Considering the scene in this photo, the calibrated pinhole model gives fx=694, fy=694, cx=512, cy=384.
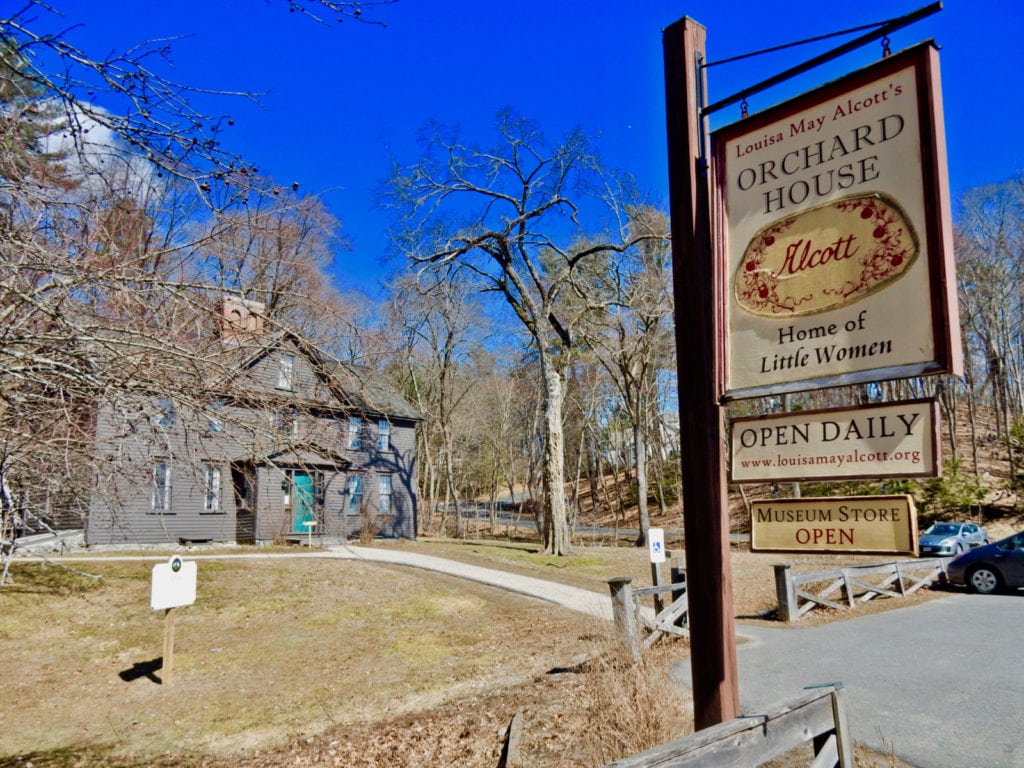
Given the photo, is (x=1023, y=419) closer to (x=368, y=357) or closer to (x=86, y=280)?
(x=368, y=357)

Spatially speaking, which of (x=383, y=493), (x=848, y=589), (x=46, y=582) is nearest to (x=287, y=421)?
(x=848, y=589)

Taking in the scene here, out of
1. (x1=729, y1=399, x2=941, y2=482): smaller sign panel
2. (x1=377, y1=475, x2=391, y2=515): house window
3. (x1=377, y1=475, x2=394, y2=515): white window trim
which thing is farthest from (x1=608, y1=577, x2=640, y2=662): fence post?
(x1=377, y1=475, x2=394, y2=515): white window trim

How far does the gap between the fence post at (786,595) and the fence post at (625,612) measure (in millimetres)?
4214

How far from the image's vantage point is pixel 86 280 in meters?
3.92

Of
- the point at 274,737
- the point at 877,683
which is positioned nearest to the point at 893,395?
the point at 877,683

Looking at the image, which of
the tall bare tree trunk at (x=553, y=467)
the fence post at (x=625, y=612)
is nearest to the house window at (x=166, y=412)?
the fence post at (x=625, y=612)

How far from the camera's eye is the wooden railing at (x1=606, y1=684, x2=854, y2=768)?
2658mm

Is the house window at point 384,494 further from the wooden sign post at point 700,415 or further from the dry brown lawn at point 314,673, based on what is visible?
the wooden sign post at point 700,415

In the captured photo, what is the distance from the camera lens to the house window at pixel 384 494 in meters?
29.5

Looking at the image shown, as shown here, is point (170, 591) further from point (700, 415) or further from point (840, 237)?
point (840, 237)

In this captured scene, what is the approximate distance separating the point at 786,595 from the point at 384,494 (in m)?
21.3

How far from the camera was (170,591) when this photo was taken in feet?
30.9

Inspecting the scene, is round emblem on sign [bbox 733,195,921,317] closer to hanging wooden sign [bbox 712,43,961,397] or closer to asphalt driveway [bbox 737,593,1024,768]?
hanging wooden sign [bbox 712,43,961,397]

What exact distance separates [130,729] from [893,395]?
30104 mm
